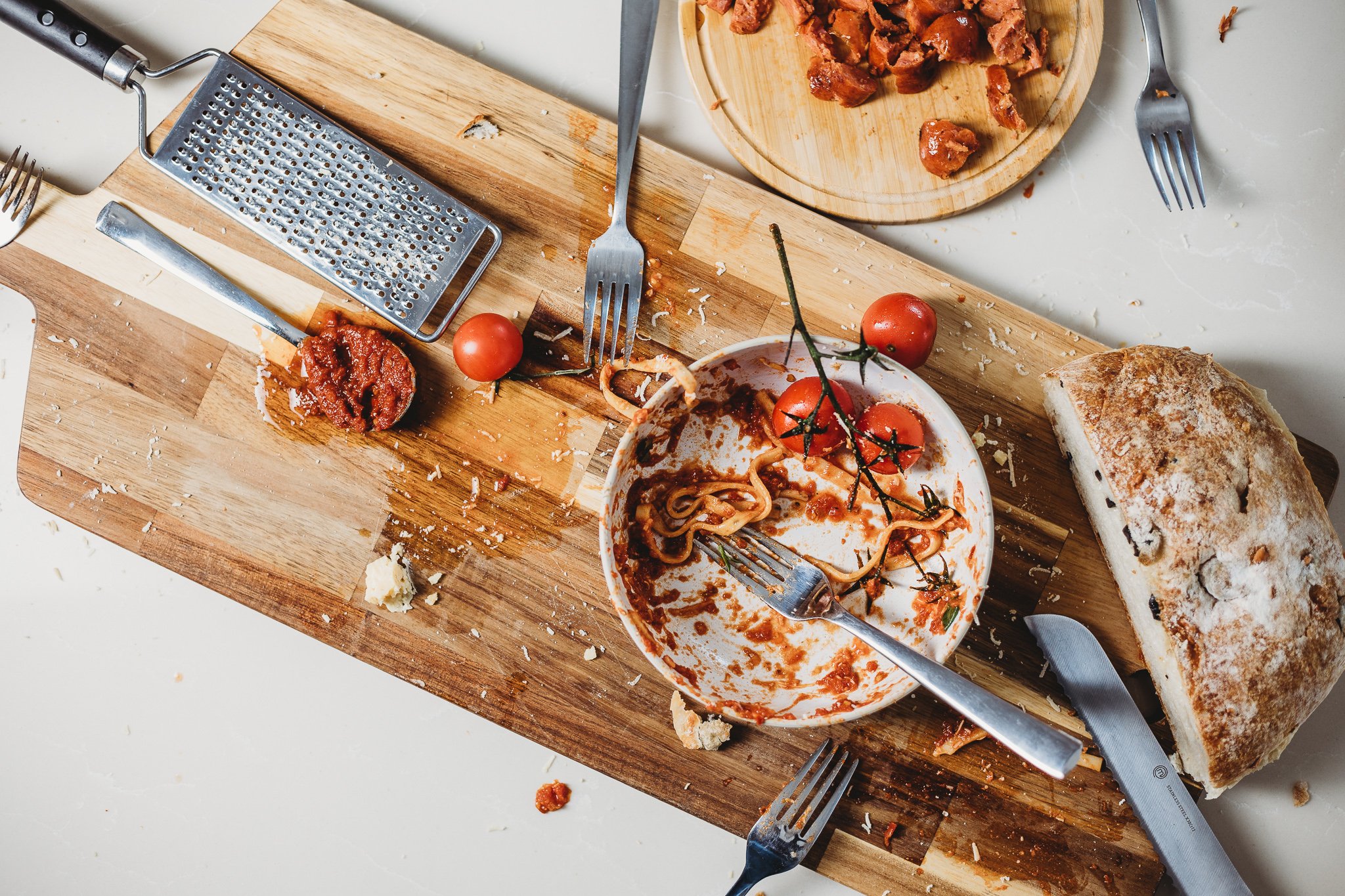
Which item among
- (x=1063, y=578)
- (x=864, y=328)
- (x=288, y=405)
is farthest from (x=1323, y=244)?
(x=288, y=405)

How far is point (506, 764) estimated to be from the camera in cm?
324

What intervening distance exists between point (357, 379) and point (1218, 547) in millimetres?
3127

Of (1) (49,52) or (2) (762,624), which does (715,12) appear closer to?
(2) (762,624)

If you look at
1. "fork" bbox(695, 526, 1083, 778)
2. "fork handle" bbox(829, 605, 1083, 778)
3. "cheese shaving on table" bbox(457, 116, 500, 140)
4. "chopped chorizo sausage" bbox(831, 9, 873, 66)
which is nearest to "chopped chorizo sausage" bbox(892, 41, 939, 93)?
"chopped chorizo sausage" bbox(831, 9, 873, 66)

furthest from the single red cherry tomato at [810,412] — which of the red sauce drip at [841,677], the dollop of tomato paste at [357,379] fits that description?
the dollop of tomato paste at [357,379]

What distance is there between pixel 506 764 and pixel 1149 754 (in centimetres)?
246

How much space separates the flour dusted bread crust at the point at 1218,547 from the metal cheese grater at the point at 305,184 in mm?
A: 2401

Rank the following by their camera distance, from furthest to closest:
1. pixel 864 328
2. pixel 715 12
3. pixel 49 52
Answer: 1. pixel 49 52
2. pixel 715 12
3. pixel 864 328

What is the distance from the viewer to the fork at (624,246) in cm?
301

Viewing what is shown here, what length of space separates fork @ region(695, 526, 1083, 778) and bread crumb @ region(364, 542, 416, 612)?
3.61ft

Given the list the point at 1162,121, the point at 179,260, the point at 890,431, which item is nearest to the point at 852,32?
the point at 1162,121

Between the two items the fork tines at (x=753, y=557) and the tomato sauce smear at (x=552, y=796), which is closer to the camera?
the fork tines at (x=753, y=557)

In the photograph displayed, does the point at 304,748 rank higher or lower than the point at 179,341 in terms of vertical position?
lower

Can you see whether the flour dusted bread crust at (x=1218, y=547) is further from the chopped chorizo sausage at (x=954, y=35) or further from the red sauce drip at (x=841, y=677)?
the chopped chorizo sausage at (x=954, y=35)
